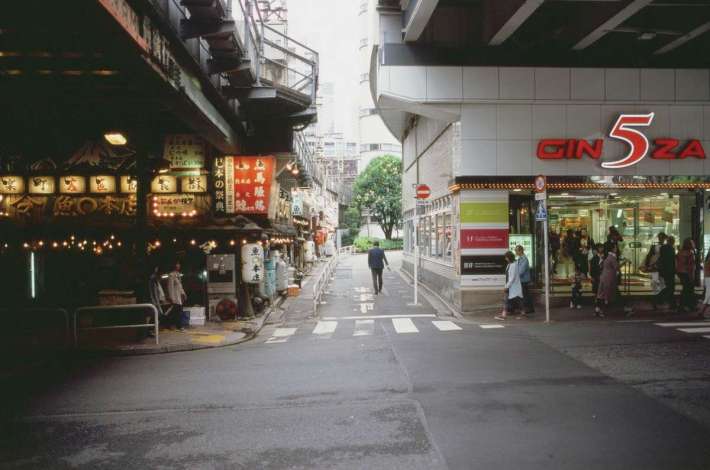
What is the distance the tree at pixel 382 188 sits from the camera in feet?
206

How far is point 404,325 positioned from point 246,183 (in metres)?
6.43

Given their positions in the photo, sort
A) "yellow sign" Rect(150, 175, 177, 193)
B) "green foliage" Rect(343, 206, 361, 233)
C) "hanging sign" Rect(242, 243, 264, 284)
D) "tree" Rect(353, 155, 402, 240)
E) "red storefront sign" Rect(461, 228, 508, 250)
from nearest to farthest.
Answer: "hanging sign" Rect(242, 243, 264, 284)
"yellow sign" Rect(150, 175, 177, 193)
"red storefront sign" Rect(461, 228, 508, 250)
"tree" Rect(353, 155, 402, 240)
"green foliage" Rect(343, 206, 361, 233)

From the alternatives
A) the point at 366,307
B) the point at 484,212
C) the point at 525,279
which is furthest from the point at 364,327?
the point at 484,212

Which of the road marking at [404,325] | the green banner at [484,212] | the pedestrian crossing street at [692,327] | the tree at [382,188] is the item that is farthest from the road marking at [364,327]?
the tree at [382,188]

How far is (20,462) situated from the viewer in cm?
565

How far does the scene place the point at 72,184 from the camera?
16.6 meters

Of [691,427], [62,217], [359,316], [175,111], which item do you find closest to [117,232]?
[62,217]

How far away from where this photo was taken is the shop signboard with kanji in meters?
16.8

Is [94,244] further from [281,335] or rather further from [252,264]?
[281,335]

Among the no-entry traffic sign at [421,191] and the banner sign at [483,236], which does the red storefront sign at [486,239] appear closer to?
the banner sign at [483,236]

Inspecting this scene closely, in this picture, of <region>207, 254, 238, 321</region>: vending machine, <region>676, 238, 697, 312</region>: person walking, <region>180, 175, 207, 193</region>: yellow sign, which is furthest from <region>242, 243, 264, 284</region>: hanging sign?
<region>676, 238, 697, 312</region>: person walking

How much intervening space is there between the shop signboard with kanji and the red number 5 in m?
10.4

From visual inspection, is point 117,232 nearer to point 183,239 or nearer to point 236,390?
point 183,239

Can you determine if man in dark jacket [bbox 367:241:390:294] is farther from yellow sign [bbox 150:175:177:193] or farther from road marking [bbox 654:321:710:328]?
road marking [bbox 654:321:710:328]
